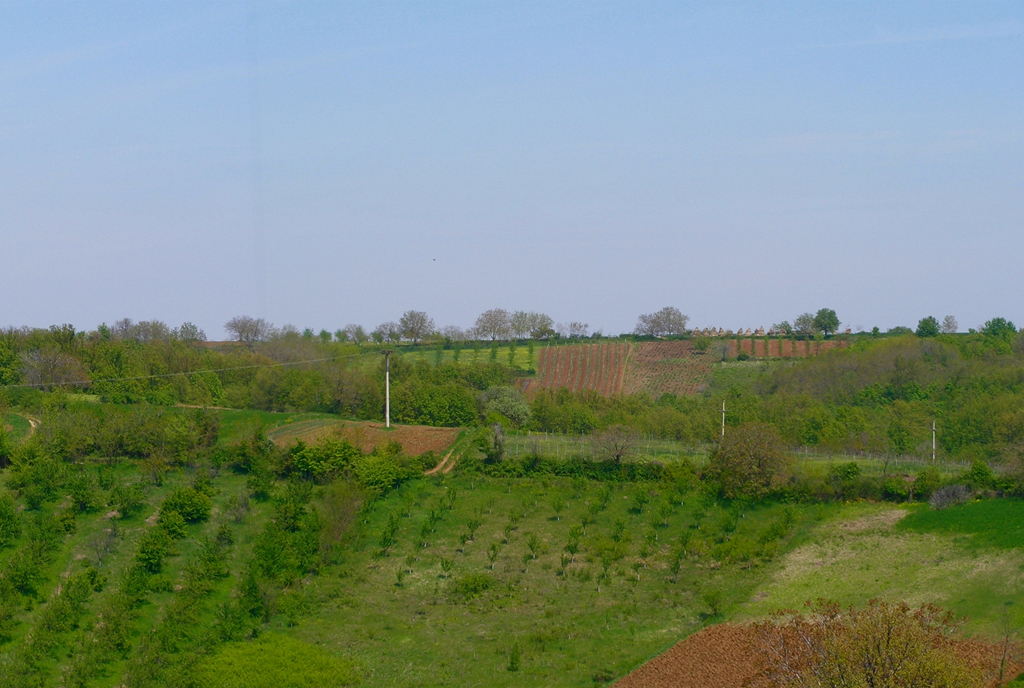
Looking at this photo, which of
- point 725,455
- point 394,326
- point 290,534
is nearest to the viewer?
point 290,534

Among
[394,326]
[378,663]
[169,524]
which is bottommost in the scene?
[378,663]

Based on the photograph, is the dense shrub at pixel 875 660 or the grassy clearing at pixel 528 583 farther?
the grassy clearing at pixel 528 583

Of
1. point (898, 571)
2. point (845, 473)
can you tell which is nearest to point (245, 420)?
point (845, 473)

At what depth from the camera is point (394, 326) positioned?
12062cm

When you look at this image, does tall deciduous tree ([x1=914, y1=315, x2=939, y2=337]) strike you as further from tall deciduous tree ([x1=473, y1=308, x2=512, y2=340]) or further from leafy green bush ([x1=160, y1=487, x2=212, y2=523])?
leafy green bush ([x1=160, y1=487, x2=212, y2=523])

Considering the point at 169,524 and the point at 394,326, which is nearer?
the point at 169,524

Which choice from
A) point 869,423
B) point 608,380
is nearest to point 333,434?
point 869,423

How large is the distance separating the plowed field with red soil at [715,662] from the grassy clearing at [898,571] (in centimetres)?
262

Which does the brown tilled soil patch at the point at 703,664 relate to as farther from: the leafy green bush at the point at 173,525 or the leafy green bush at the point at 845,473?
the leafy green bush at the point at 173,525

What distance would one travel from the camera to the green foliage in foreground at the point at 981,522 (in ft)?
125

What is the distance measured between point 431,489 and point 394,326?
72878 mm

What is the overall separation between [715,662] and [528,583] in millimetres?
10689

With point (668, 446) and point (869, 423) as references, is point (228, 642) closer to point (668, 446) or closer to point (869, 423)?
point (668, 446)

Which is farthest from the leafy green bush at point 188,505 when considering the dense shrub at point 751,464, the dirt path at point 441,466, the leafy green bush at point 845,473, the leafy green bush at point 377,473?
the leafy green bush at point 845,473
